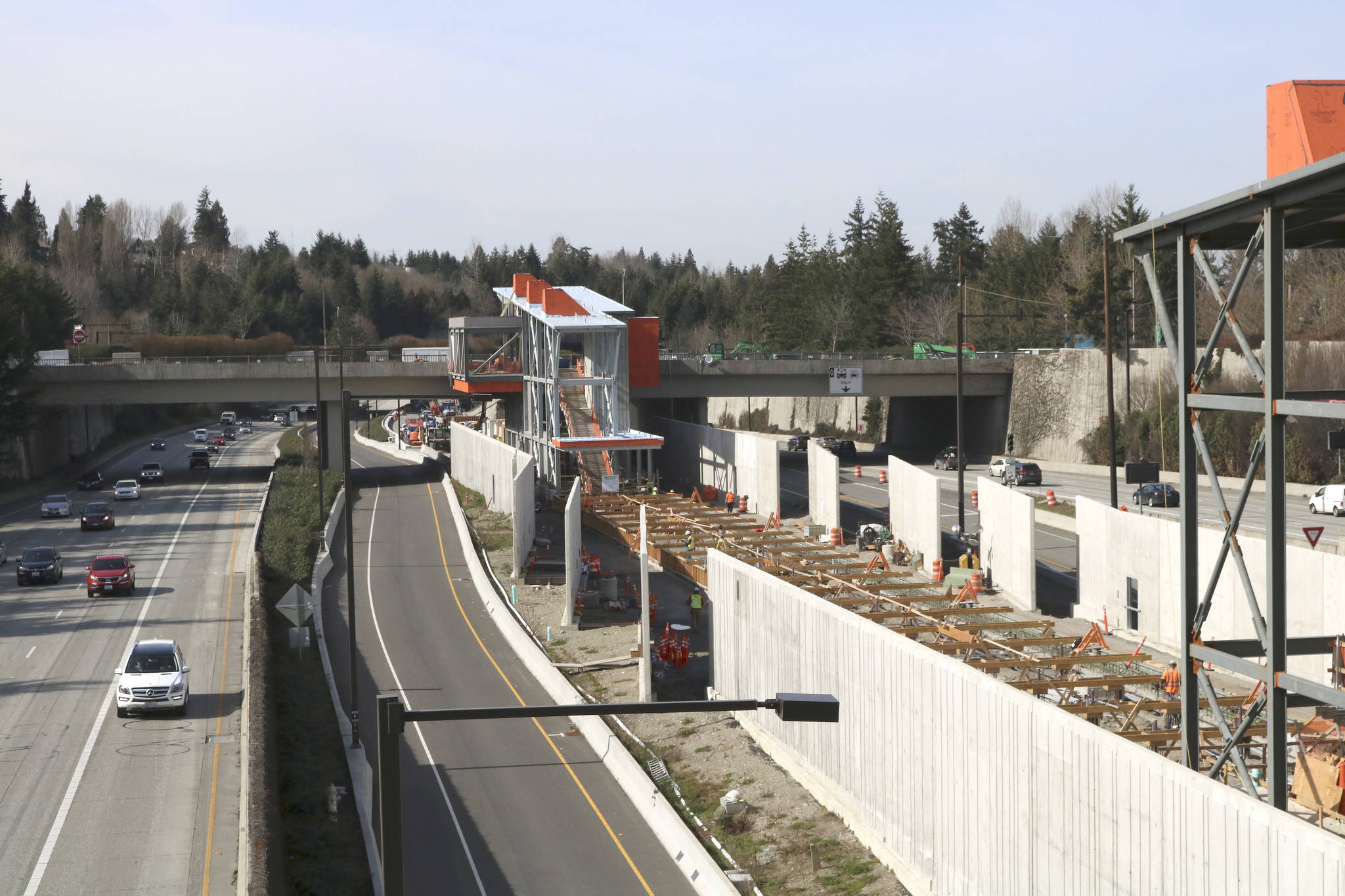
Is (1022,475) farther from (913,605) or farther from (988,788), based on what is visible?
(988,788)

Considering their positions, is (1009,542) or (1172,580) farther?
(1009,542)

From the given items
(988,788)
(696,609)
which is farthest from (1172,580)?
(988,788)

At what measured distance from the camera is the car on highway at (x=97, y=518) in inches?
2270

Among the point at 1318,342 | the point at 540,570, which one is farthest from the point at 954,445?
the point at 540,570

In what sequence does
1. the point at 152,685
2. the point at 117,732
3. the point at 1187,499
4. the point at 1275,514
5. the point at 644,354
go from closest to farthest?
the point at 1275,514 → the point at 1187,499 → the point at 117,732 → the point at 152,685 → the point at 644,354

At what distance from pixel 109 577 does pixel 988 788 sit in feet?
116

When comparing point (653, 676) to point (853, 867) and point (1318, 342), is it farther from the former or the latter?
point (1318, 342)

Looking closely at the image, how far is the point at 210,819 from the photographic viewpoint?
72.7 feet

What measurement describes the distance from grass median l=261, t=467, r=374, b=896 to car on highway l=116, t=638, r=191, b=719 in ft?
7.11

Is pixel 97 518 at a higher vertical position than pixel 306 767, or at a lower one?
higher

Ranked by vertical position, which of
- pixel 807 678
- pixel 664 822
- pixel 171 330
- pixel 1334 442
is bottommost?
pixel 664 822

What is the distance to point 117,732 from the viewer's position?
90.8 ft

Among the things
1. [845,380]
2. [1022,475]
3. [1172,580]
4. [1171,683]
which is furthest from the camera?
[845,380]

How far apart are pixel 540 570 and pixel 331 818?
23866 millimetres
